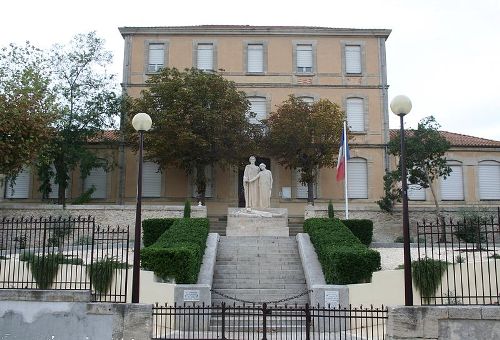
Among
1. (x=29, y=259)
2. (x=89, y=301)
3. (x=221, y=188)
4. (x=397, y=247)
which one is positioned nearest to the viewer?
(x=89, y=301)

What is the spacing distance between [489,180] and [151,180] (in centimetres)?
1887

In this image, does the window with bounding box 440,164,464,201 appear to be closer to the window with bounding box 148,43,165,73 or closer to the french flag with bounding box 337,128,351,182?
the french flag with bounding box 337,128,351,182

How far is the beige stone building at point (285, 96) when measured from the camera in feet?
99.5

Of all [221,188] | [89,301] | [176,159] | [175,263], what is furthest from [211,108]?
[89,301]

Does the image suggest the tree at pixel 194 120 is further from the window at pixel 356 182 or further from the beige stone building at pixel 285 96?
the window at pixel 356 182

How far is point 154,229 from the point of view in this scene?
2105cm

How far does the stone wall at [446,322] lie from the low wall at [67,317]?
4.52m

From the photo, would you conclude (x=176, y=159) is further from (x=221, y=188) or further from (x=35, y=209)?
(x=35, y=209)

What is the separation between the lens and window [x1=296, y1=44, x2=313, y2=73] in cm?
3191

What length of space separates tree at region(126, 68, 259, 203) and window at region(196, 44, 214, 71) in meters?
4.37

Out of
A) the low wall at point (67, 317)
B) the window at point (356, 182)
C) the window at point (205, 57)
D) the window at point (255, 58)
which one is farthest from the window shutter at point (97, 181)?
the low wall at point (67, 317)

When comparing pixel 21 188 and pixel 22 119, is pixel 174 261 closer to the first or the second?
pixel 22 119

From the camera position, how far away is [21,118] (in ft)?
56.9

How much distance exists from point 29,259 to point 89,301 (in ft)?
13.0
